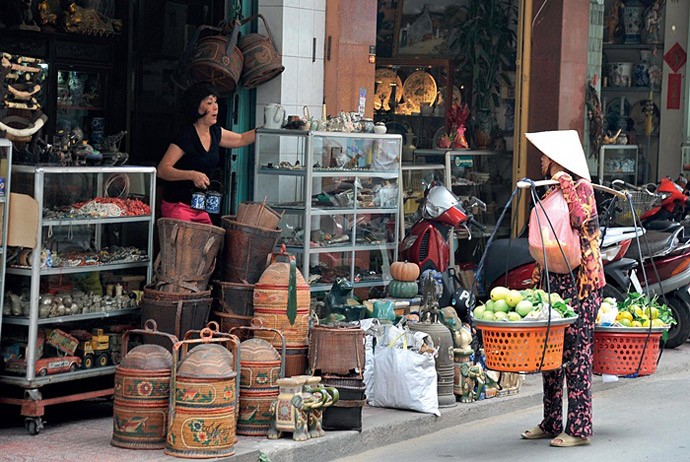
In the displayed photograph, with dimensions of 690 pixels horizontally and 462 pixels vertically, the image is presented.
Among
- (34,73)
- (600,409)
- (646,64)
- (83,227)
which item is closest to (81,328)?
(83,227)

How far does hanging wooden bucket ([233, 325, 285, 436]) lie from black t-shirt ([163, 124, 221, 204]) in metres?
1.76

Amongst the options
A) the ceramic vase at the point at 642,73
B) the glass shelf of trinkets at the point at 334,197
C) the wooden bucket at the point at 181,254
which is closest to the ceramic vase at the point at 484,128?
the ceramic vase at the point at 642,73

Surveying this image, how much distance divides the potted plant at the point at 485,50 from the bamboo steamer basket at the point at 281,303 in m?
6.49

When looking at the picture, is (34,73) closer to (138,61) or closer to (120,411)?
(120,411)

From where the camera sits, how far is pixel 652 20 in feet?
57.8

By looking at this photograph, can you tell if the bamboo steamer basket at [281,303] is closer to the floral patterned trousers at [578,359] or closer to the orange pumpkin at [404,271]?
the floral patterned trousers at [578,359]

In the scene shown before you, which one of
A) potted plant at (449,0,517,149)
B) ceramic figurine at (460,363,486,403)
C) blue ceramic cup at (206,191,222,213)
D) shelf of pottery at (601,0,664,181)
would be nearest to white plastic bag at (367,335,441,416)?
ceramic figurine at (460,363,486,403)

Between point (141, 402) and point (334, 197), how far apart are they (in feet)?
10.9

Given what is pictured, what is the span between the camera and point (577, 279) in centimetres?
888

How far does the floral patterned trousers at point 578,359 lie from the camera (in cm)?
887

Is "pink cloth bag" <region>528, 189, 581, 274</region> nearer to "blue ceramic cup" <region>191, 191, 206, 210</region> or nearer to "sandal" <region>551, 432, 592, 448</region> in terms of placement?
"sandal" <region>551, 432, 592, 448</region>

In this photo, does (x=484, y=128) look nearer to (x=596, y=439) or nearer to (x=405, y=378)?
(x=405, y=378)

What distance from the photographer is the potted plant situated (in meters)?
15.4

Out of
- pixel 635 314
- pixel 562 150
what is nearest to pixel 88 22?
pixel 562 150
